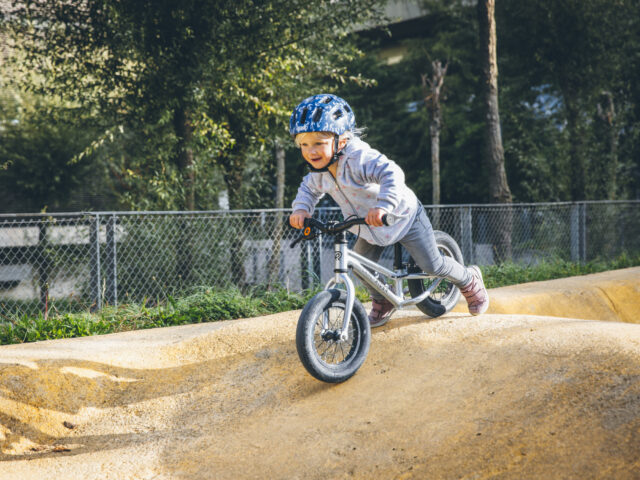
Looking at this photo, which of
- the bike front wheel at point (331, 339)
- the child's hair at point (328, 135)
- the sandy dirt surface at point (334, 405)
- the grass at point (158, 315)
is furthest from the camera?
the grass at point (158, 315)

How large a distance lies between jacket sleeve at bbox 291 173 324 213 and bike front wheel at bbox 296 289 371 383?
0.74 meters

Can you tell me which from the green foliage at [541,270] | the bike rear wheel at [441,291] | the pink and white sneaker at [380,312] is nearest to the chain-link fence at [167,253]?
the green foliage at [541,270]

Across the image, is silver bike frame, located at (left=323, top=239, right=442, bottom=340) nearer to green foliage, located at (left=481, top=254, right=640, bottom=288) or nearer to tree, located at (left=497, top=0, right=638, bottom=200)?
green foliage, located at (left=481, top=254, right=640, bottom=288)

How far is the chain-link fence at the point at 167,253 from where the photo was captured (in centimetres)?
681

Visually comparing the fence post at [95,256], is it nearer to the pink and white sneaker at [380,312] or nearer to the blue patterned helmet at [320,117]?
the pink and white sneaker at [380,312]

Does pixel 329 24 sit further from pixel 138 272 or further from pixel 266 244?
pixel 138 272

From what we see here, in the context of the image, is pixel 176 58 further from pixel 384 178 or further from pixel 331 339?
pixel 331 339

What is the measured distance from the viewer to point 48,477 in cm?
318

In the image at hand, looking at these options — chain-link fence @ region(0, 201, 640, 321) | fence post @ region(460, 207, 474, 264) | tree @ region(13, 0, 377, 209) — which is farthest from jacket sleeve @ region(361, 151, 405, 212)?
fence post @ region(460, 207, 474, 264)

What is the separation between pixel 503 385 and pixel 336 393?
106cm

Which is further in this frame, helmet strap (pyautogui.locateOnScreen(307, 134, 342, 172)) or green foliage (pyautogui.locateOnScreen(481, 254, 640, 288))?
green foliage (pyautogui.locateOnScreen(481, 254, 640, 288))

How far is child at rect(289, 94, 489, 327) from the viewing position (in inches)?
151

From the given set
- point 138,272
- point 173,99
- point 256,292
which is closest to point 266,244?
point 256,292

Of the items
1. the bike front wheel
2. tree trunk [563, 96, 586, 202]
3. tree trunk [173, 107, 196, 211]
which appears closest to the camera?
the bike front wheel
